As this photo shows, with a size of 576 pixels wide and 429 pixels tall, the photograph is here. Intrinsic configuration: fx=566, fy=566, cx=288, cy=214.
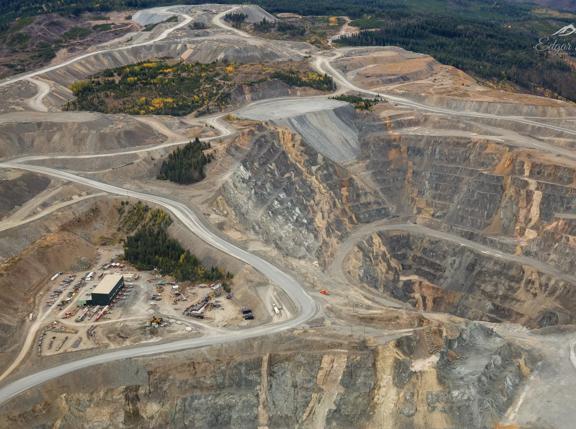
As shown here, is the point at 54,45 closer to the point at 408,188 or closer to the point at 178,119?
the point at 178,119

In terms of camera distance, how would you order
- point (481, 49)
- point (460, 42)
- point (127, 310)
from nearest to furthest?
point (127, 310) < point (481, 49) < point (460, 42)

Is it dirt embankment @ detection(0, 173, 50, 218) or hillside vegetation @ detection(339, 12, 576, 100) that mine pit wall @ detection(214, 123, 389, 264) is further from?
hillside vegetation @ detection(339, 12, 576, 100)

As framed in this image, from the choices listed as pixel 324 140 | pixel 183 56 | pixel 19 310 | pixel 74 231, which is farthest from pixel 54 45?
pixel 19 310

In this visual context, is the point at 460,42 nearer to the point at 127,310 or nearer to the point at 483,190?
the point at 483,190

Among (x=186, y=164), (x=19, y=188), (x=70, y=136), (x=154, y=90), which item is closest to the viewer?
(x=19, y=188)

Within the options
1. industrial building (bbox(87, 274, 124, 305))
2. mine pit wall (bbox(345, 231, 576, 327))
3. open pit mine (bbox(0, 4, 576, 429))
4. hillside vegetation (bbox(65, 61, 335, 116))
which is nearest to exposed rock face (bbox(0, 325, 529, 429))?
open pit mine (bbox(0, 4, 576, 429))

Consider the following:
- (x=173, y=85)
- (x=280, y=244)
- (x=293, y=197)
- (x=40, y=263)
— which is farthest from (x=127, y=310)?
(x=173, y=85)
